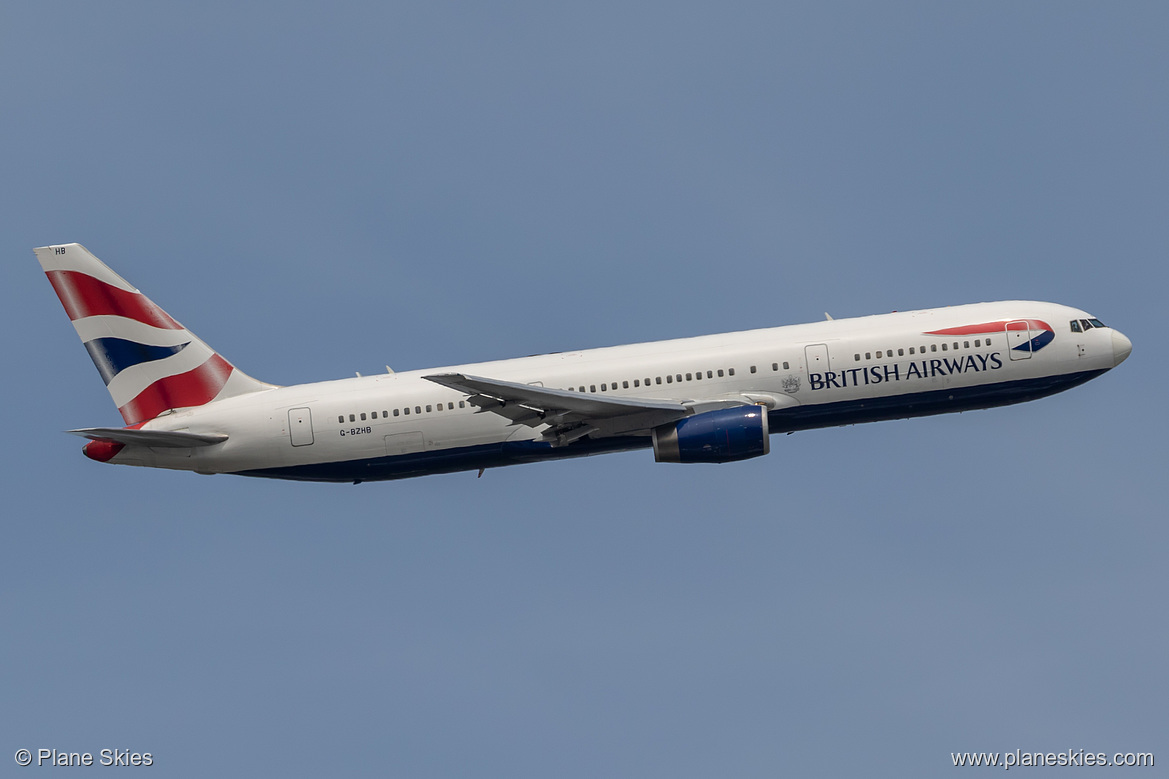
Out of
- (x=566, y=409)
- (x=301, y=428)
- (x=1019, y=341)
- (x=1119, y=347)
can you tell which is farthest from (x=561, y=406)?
(x=1119, y=347)

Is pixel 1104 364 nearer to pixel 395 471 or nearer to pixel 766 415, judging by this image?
pixel 766 415

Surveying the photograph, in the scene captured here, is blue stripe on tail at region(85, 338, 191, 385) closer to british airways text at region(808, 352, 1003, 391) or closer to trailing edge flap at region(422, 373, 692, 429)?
trailing edge flap at region(422, 373, 692, 429)

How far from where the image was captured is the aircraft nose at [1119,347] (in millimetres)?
41656

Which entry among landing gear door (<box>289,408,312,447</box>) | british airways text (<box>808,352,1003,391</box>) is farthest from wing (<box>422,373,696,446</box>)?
landing gear door (<box>289,408,312,447</box>)

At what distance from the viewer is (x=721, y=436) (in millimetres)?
38750

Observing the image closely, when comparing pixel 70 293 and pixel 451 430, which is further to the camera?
pixel 70 293

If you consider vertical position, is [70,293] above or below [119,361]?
above

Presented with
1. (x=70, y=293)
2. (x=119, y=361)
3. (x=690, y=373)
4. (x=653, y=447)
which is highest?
(x=70, y=293)

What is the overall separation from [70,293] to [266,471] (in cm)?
1039

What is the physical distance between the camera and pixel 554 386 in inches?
1620

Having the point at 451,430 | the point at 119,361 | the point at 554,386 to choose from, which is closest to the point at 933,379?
the point at 554,386

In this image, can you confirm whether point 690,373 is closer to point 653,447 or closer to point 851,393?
point 653,447

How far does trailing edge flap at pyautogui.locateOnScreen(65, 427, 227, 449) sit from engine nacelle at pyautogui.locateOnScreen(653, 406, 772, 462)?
1653 cm

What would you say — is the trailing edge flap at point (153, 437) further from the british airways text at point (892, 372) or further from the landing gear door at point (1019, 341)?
the landing gear door at point (1019, 341)
